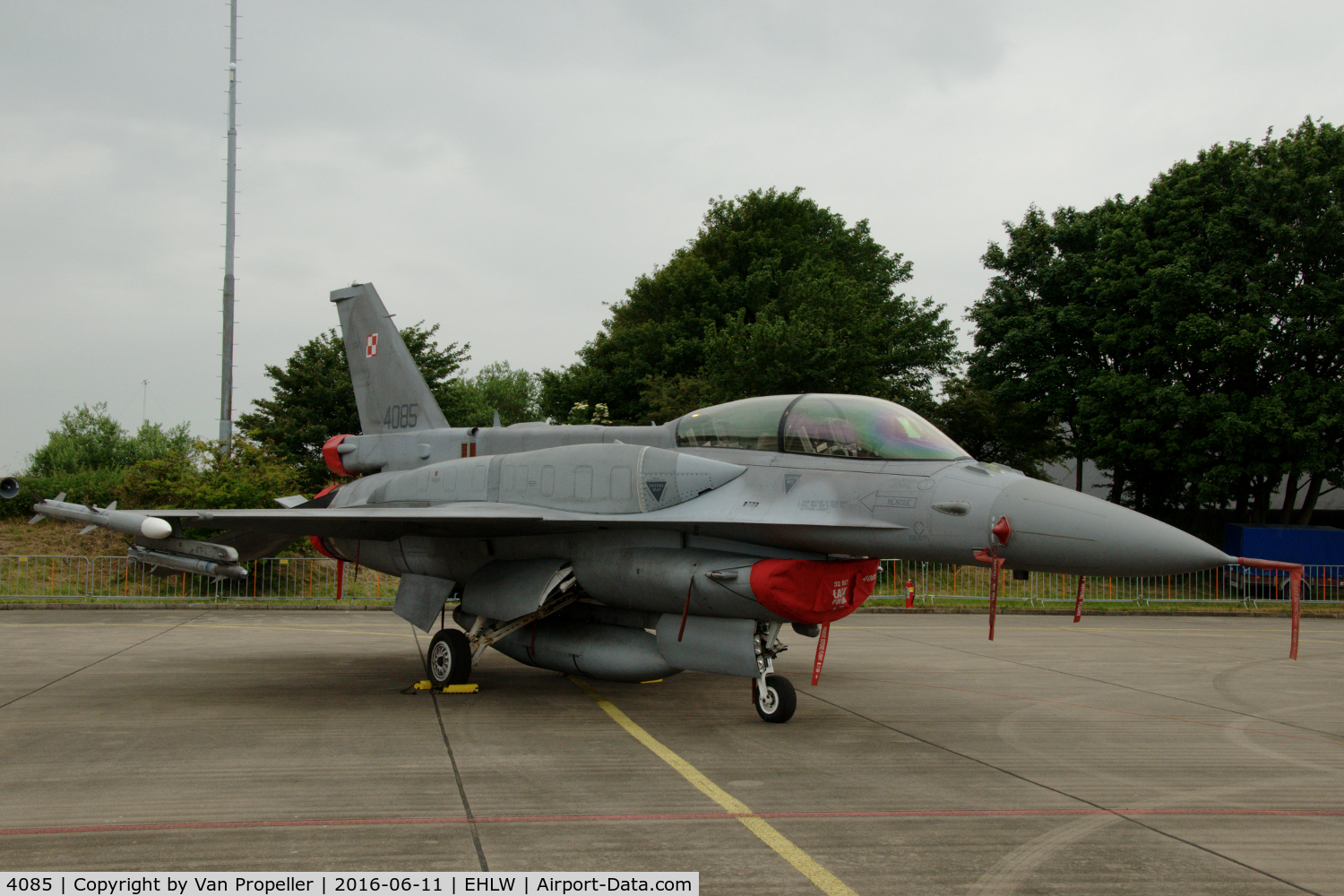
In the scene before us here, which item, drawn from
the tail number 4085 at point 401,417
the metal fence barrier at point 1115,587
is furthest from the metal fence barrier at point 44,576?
the metal fence barrier at point 1115,587

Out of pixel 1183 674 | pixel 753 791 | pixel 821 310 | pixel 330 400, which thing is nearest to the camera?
pixel 753 791

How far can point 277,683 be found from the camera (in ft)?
32.7

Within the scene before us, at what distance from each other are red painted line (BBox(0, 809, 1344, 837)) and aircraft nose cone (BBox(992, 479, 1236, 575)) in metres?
1.54

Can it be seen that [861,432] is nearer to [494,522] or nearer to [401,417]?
[494,522]

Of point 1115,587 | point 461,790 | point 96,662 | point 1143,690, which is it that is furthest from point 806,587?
point 1115,587

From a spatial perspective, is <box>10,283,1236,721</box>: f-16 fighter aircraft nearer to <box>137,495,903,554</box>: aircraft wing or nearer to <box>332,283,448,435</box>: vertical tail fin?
<box>137,495,903,554</box>: aircraft wing

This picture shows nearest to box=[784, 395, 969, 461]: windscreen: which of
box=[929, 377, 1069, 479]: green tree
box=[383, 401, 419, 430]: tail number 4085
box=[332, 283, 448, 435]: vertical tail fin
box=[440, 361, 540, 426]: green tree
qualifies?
box=[332, 283, 448, 435]: vertical tail fin

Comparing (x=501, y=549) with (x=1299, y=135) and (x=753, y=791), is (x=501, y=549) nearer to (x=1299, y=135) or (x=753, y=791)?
(x=753, y=791)

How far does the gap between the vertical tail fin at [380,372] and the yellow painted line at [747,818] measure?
5.45 metres

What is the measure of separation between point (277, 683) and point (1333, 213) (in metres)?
24.8

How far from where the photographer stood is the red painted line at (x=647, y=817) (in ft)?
16.1

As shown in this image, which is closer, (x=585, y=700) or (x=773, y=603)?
(x=773, y=603)

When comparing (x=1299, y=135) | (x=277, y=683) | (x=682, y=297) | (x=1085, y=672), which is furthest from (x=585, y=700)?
(x=682, y=297)

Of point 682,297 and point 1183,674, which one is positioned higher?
point 682,297
